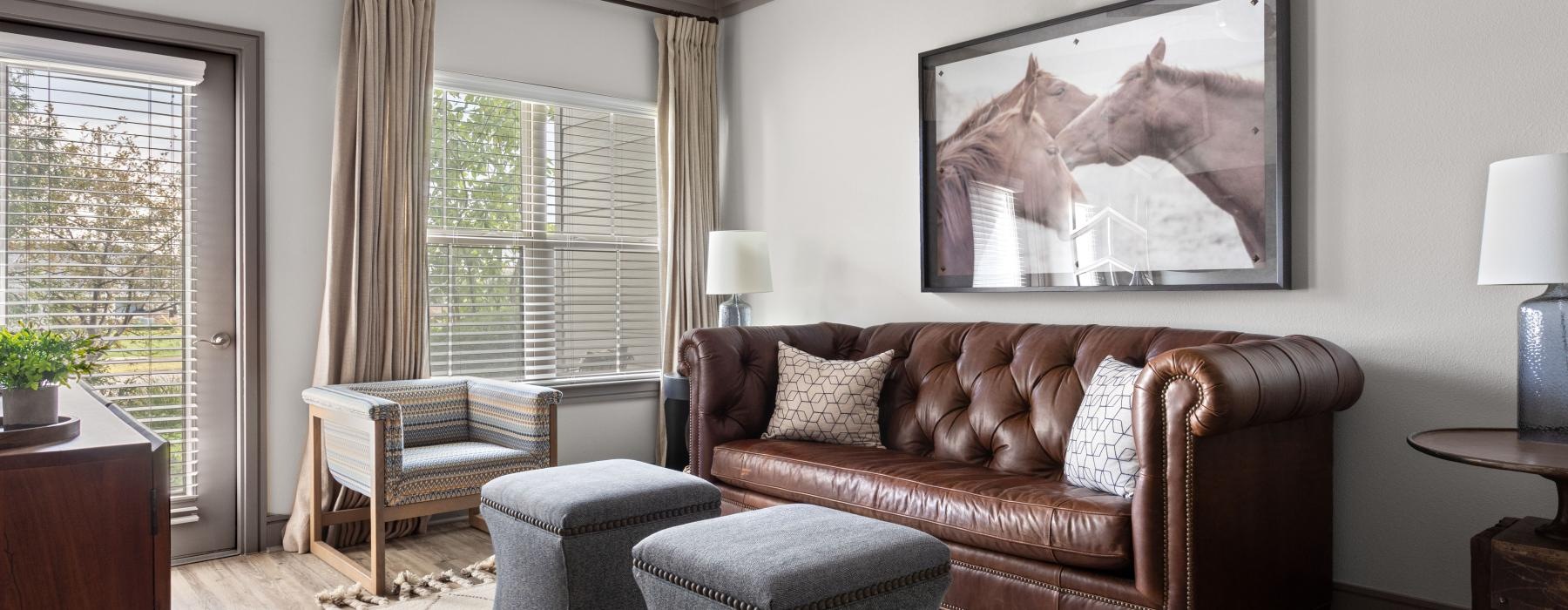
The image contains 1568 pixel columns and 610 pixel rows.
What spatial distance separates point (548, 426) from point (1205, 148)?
234 cm

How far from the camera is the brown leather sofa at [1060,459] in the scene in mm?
2088

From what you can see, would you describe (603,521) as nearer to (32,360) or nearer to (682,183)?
(32,360)

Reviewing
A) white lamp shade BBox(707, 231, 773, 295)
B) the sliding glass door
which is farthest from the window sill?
the sliding glass door

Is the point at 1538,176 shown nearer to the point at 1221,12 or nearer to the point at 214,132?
the point at 1221,12

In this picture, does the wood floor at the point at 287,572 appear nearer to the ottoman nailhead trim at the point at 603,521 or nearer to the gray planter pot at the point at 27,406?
the ottoman nailhead trim at the point at 603,521

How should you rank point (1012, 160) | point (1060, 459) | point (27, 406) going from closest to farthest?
point (27, 406)
point (1060, 459)
point (1012, 160)

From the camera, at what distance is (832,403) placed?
3303 mm

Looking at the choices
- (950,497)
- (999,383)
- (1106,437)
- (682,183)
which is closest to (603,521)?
(950,497)

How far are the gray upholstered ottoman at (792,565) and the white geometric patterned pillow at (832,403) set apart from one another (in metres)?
1.19

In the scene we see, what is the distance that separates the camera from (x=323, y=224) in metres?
3.67

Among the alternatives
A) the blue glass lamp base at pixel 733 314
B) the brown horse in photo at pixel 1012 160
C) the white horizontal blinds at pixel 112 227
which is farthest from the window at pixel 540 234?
the brown horse in photo at pixel 1012 160

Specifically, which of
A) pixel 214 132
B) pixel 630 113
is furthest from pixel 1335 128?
pixel 214 132

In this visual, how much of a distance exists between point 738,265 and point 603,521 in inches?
75.2

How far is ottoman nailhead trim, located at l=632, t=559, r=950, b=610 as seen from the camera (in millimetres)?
1770
